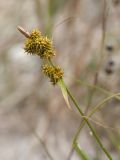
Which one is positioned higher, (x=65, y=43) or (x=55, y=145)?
(x=65, y=43)

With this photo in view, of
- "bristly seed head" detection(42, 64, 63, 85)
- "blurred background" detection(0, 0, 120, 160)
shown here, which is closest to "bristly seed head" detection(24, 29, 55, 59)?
"bristly seed head" detection(42, 64, 63, 85)

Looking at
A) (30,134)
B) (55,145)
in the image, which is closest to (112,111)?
(55,145)

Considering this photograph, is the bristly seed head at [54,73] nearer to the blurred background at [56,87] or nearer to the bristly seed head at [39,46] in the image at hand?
the bristly seed head at [39,46]

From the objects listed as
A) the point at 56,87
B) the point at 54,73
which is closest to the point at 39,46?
the point at 54,73

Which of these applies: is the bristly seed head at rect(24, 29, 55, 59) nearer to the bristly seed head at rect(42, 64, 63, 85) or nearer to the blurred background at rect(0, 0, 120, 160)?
the bristly seed head at rect(42, 64, 63, 85)

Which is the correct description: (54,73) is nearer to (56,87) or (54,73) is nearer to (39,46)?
(39,46)

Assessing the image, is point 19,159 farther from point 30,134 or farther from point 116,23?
point 116,23
